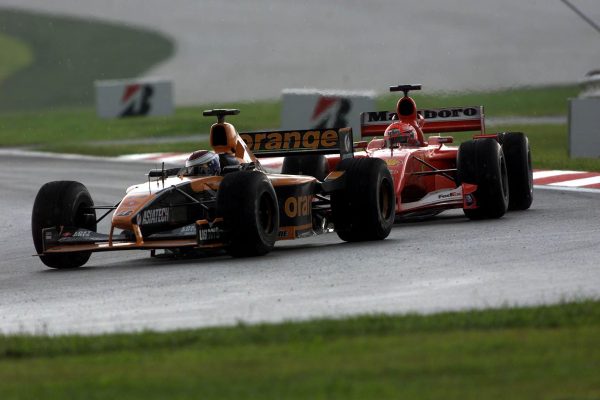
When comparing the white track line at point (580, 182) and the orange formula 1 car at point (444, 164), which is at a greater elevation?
the orange formula 1 car at point (444, 164)

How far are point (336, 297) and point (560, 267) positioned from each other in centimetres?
187

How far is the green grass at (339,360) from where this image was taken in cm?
623

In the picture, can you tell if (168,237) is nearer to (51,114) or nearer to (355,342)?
(355,342)

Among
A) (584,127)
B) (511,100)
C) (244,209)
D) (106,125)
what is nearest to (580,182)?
(584,127)

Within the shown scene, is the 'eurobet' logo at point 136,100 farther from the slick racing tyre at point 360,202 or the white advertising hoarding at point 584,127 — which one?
the slick racing tyre at point 360,202

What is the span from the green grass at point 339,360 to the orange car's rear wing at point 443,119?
8549 mm

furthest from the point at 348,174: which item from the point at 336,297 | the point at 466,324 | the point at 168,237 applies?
the point at 466,324

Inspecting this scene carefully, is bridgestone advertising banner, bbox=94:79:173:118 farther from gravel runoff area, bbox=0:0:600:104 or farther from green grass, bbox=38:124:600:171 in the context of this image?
green grass, bbox=38:124:600:171

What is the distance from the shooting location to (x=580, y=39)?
4059 centimetres

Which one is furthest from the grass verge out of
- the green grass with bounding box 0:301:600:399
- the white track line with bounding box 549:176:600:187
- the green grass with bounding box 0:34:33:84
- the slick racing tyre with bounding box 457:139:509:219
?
the green grass with bounding box 0:301:600:399

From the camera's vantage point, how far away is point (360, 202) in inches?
Result: 510

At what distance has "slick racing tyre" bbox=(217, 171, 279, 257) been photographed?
11.6m

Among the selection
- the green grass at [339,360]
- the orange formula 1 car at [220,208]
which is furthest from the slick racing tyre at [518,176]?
the green grass at [339,360]

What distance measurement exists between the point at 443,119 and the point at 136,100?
19965 millimetres
